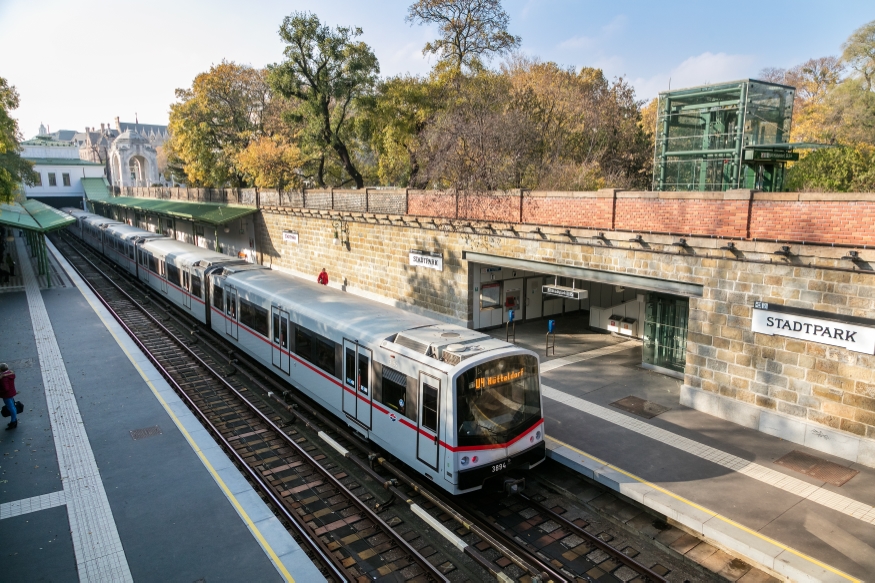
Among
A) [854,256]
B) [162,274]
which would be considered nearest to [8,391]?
[162,274]

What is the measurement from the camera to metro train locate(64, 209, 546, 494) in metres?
8.68

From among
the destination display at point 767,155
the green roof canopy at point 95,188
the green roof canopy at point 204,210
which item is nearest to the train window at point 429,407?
the destination display at point 767,155

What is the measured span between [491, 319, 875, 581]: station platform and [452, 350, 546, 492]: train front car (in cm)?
168

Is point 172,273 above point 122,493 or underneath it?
above

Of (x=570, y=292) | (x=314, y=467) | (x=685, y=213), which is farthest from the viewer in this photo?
(x=570, y=292)

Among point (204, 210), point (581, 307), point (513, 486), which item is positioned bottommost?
point (513, 486)

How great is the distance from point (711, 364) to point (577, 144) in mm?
18722

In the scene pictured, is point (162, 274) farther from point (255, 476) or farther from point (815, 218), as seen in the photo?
point (815, 218)

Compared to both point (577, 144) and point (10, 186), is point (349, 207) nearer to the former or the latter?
point (577, 144)

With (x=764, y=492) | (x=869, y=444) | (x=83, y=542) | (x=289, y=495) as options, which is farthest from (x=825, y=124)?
(x=83, y=542)

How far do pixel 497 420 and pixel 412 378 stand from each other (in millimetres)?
1531

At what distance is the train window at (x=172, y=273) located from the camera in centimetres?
2226

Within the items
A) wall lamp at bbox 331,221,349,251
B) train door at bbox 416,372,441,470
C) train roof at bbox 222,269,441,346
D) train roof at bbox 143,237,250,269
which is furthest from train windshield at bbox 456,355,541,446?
wall lamp at bbox 331,221,349,251

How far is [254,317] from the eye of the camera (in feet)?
50.1
